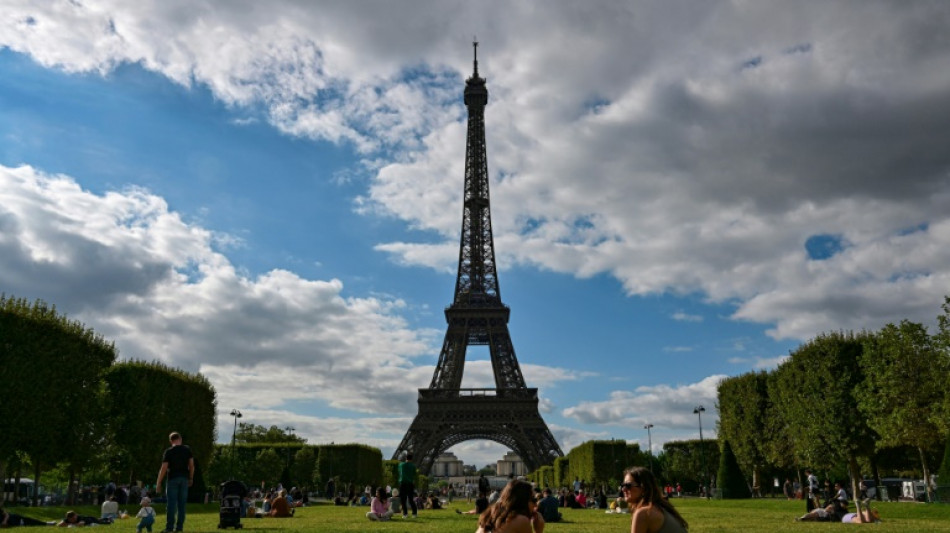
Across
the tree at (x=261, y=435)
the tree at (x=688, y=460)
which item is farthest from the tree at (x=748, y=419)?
the tree at (x=261, y=435)

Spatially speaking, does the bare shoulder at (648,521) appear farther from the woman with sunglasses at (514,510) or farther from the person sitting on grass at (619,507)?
the person sitting on grass at (619,507)

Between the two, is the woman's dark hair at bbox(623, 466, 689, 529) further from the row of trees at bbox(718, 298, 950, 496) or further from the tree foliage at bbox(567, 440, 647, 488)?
the tree foliage at bbox(567, 440, 647, 488)

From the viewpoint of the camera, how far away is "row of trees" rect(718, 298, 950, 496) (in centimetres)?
3994

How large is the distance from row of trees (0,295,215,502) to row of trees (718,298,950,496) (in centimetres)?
3640

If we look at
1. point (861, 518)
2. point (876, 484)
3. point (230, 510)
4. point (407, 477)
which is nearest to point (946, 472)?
point (861, 518)

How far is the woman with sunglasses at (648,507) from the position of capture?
7.21m

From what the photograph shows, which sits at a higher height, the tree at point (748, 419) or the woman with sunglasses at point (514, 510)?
the tree at point (748, 419)

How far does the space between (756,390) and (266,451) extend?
50124mm

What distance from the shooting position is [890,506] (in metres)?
30.9

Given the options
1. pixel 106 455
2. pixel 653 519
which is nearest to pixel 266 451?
pixel 106 455

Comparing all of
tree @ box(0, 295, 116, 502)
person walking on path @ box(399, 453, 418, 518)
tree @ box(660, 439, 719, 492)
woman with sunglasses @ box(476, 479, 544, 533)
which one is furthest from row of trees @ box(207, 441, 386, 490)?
woman with sunglasses @ box(476, 479, 544, 533)

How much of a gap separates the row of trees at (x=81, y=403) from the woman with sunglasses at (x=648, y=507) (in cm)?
3102

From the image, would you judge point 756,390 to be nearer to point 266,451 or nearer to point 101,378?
point 101,378

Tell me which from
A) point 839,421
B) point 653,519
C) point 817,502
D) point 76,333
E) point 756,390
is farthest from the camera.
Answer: point 756,390
